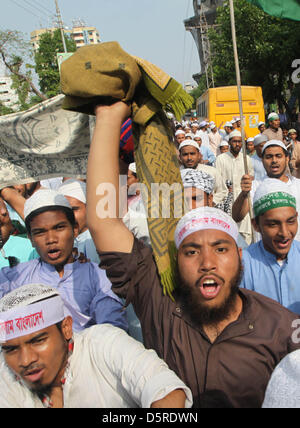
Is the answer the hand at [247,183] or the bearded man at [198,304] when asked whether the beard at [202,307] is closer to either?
the bearded man at [198,304]

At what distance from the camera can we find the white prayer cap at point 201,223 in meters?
1.59

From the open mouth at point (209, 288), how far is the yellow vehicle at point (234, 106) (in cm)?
1233

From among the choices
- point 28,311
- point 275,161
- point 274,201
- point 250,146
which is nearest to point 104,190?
point 28,311

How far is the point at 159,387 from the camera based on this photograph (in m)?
1.23

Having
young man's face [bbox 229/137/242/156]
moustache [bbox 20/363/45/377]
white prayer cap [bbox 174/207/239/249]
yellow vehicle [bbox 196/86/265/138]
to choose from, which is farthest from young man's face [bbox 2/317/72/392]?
yellow vehicle [bbox 196/86/265/138]

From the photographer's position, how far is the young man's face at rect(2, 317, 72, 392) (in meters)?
1.43

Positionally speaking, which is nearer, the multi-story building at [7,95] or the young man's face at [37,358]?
the young man's face at [37,358]

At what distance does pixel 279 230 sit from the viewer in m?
2.22

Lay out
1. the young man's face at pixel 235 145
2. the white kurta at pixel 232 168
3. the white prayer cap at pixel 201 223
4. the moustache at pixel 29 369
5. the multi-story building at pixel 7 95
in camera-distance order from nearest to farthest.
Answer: the moustache at pixel 29 369 → the white prayer cap at pixel 201 223 → the white kurta at pixel 232 168 → the young man's face at pixel 235 145 → the multi-story building at pixel 7 95

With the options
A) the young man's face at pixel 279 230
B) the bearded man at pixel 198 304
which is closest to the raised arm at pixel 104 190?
the bearded man at pixel 198 304

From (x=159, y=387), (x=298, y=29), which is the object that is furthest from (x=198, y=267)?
(x=298, y=29)

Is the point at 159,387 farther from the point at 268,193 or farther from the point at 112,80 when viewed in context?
the point at 268,193

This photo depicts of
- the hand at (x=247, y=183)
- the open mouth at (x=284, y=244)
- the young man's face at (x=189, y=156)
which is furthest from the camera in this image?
the young man's face at (x=189, y=156)

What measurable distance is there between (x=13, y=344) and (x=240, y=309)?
0.99m
